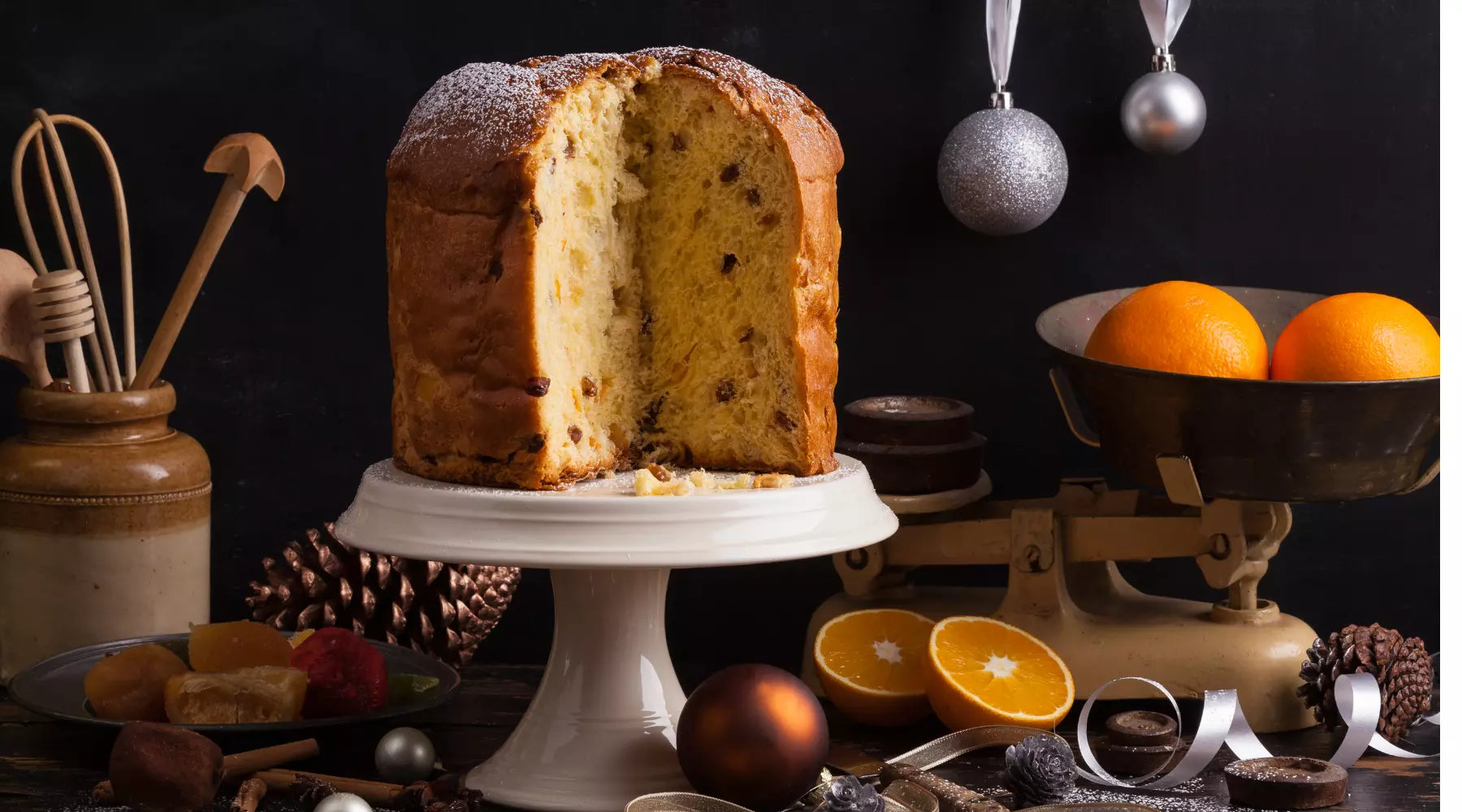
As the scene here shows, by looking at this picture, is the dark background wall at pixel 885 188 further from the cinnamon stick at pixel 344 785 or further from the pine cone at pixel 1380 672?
the cinnamon stick at pixel 344 785

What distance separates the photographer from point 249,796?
1.21 metres

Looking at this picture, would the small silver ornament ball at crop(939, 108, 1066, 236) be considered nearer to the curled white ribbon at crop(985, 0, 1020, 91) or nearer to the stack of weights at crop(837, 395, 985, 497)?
the curled white ribbon at crop(985, 0, 1020, 91)

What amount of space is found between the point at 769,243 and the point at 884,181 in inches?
19.8

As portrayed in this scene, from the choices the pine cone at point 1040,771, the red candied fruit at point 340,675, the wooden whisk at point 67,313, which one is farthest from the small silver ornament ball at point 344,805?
the wooden whisk at point 67,313

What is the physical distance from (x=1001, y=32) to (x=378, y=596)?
3.13 ft

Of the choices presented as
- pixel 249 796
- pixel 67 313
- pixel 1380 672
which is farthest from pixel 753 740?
pixel 67 313

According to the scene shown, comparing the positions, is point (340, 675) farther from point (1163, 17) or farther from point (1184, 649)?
point (1163, 17)

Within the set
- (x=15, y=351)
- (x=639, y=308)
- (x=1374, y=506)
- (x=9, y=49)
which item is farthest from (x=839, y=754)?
(x=9, y=49)

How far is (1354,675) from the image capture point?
1.33m

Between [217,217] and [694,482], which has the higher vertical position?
[217,217]

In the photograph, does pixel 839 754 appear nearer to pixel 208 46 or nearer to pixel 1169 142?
pixel 1169 142

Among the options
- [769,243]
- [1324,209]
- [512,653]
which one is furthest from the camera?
[512,653]

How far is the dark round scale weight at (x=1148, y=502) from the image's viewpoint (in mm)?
1310

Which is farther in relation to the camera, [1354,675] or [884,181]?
[884,181]
